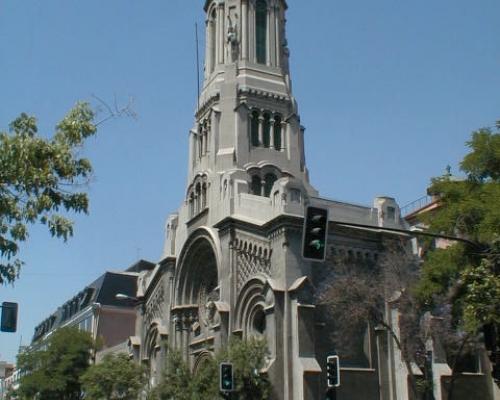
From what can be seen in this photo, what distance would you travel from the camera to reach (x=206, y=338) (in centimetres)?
4266

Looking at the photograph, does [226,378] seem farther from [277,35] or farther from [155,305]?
[277,35]

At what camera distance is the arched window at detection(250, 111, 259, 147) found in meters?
47.2

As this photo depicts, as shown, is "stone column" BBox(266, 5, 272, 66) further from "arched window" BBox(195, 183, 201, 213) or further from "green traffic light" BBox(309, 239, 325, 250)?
"green traffic light" BBox(309, 239, 325, 250)

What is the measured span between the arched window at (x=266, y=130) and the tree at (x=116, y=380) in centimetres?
1678

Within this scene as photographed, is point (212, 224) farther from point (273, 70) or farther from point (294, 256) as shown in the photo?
point (273, 70)

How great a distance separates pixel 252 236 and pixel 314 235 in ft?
78.0

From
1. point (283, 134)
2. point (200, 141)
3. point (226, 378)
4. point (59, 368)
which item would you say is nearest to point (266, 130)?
point (283, 134)

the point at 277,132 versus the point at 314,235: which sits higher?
the point at 277,132

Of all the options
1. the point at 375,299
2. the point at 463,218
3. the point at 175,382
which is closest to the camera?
the point at 463,218

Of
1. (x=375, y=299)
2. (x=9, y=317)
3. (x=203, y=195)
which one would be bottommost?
(x=9, y=317)

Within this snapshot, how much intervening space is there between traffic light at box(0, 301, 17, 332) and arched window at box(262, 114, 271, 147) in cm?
2887

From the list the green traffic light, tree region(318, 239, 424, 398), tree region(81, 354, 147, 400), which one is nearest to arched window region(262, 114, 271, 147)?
tree region(318, 239, 424, 398)

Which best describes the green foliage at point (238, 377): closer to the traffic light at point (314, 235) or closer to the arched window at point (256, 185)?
the arched window at point (256, 185)

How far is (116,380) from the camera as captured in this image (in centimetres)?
4241
